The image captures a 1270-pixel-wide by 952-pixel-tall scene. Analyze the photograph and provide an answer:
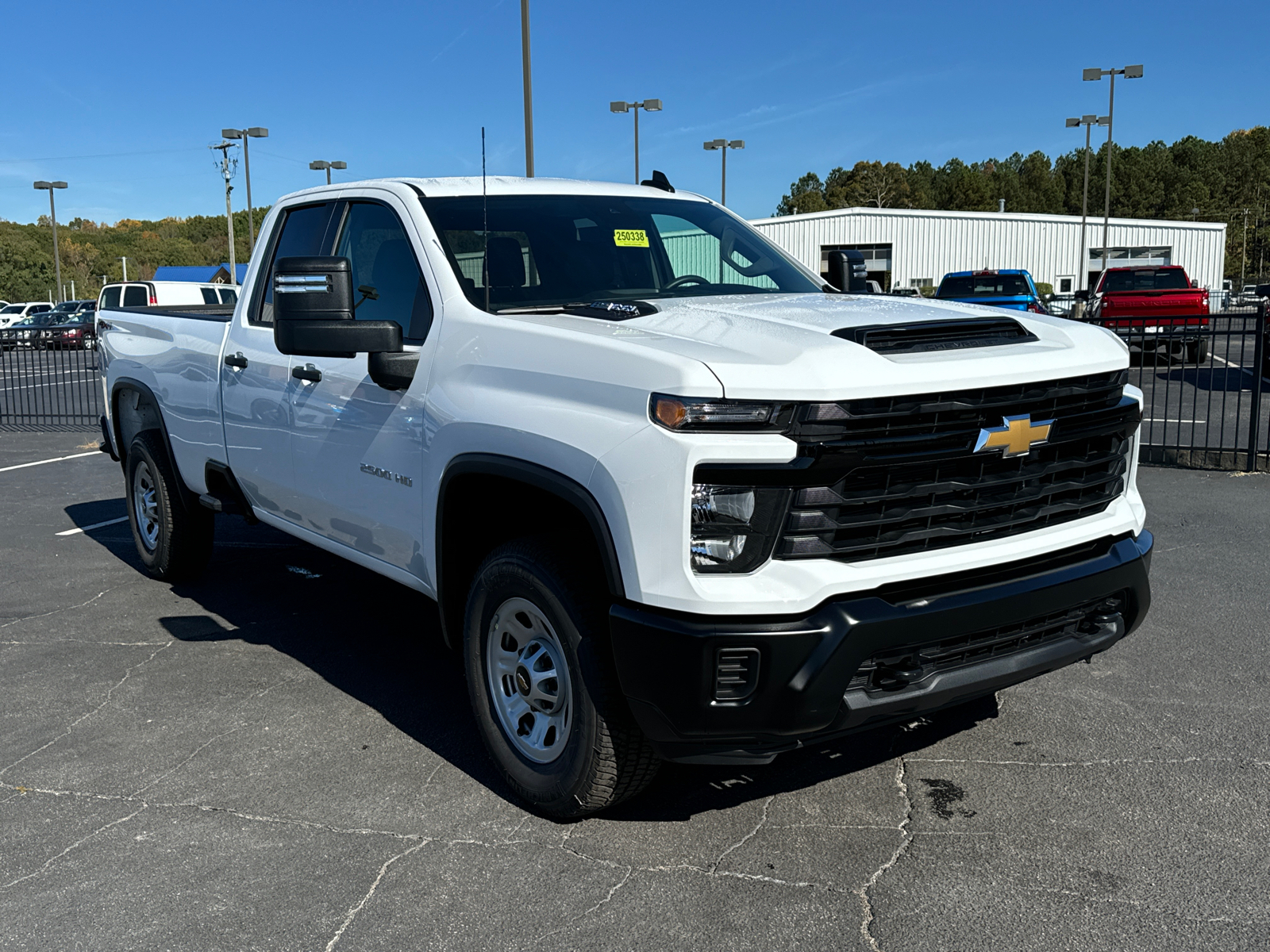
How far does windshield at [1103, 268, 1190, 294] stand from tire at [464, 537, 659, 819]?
20.8 meters

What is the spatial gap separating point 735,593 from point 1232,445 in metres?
9.76

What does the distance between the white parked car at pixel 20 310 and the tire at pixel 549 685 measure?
158ft

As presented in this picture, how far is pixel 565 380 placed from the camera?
3.20 m

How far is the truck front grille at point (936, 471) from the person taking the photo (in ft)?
9.41

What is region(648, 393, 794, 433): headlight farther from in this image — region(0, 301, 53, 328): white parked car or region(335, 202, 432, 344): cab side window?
region(0, 301, 53, 328): white parked car

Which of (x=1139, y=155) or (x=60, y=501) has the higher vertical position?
(x=1139, y=155)

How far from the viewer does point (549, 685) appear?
11.5 ft

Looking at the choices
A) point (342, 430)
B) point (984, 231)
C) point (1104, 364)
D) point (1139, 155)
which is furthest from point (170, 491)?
point (1139, 155)

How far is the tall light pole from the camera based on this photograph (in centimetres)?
1752

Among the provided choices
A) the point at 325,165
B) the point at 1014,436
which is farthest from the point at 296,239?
the point at 325,165

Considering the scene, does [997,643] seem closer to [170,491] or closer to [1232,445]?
[170,491]

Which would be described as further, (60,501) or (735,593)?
(60,501)

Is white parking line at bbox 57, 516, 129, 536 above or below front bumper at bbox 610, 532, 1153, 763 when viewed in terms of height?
below

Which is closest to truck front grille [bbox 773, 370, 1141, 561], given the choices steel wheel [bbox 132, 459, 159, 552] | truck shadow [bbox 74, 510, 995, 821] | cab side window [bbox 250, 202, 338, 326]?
truck shadow [bbox 74, 510, 995, 821]
